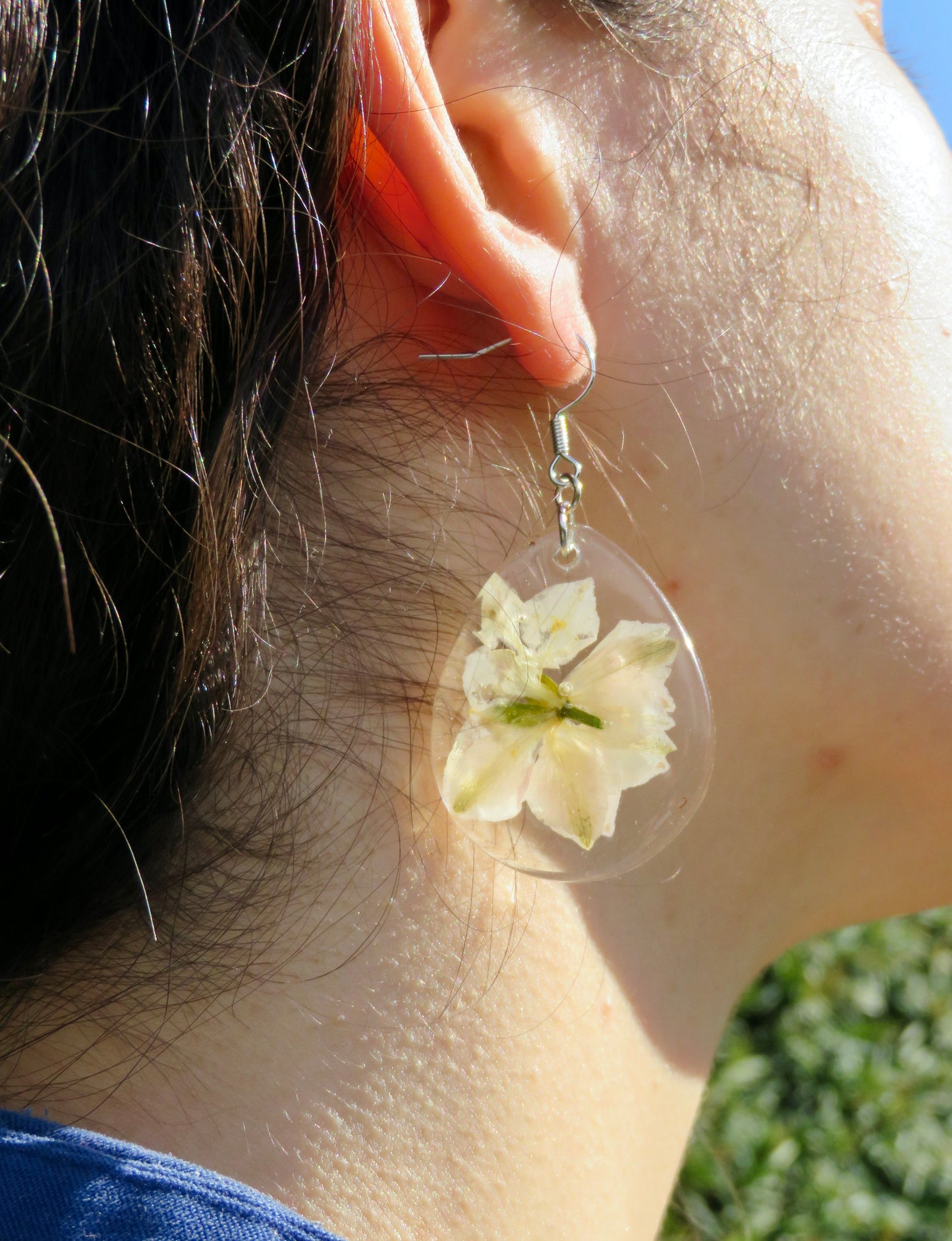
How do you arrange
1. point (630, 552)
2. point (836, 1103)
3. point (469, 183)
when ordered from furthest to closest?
point (836, 1103) → point (630, 552) → point (469, 183)

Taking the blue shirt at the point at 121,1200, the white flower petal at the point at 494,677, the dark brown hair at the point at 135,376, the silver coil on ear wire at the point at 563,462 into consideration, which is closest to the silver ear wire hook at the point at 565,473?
the silver coil on ear wire at the point at 563,462

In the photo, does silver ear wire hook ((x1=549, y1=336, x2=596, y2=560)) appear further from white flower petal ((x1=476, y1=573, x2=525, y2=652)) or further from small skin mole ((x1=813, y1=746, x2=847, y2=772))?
small skin mole ((x1=813, y1=746, x2=847, y2=772))

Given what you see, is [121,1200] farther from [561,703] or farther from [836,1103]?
[836,1103]

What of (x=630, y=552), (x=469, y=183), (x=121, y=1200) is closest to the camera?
(x=121, y=1200)

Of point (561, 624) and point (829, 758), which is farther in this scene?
point (829, 758)

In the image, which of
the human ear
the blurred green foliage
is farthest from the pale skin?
the blurred green foliage

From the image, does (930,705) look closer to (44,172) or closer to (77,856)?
(77,856)

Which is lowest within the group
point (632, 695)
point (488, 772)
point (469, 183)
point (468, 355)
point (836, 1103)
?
point (836, 1103)

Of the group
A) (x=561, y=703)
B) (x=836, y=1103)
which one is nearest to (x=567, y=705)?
(x=561, y=703)

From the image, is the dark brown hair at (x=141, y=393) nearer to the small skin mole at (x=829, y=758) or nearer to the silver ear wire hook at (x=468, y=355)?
the silver ear wire hook at (x=468, y=355)
